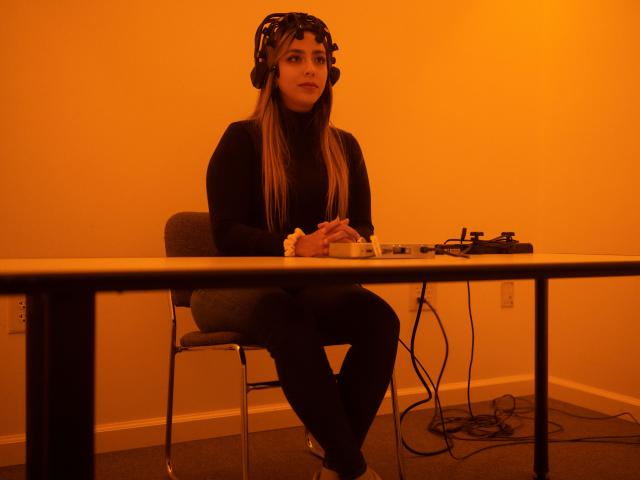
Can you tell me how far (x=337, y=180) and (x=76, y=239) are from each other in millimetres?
903

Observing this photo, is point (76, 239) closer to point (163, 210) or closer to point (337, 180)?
point (163, 210)

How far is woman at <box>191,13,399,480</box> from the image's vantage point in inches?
40.6

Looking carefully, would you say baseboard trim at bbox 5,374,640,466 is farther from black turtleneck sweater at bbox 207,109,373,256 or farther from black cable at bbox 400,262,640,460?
black turtleneck sweater at bbox 207,109,373,256

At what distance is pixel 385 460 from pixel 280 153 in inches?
39.8

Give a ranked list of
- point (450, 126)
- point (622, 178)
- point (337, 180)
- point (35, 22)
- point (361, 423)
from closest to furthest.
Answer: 1. point (361, 423)
2. point (337, 180)
3. point (35, 22)
4. point (622, 178)
5. point (450, 126)

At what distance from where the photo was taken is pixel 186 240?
5.42ft

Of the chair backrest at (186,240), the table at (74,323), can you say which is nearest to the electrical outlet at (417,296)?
the chair backrest at (186,240)

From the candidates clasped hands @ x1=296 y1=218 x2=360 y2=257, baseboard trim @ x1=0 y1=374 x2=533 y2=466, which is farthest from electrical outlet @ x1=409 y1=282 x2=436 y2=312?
clasped hands @ x1=296 y1=218 x2=360 y2=257

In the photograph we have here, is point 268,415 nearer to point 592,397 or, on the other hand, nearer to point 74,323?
point 592,397

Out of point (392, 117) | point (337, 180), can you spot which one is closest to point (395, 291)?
point (392, 117)

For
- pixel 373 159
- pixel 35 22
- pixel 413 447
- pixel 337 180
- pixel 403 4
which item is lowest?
pixel 413 447

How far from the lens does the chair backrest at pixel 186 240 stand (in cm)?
163

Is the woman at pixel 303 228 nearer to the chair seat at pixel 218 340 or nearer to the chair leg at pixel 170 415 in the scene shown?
the chair seat at pixel 218 340

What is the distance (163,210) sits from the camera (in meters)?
1.95
